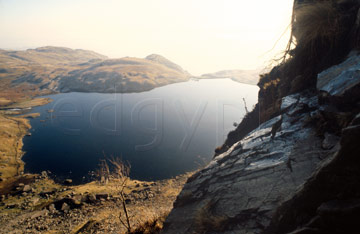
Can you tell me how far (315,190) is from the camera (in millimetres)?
5090

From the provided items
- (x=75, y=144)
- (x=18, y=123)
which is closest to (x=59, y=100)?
(x=18, y=123)

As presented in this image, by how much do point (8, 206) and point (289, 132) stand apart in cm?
4220

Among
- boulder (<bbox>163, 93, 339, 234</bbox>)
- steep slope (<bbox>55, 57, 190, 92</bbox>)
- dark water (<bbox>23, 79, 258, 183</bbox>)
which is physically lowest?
dark water (<bbox>23, 79, 258, 183</bbox>)

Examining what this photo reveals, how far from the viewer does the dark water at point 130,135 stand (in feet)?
163

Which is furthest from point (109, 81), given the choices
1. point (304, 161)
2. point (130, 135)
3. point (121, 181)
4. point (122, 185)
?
point (304, 161)

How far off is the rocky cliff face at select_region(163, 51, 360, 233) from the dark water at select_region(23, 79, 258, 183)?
1432 inches

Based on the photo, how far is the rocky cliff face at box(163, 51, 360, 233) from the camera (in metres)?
4.43

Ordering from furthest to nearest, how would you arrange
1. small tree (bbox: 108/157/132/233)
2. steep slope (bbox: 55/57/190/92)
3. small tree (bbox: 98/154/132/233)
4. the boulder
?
steep slope (bbox: 55/57/190/92)
small tree (bbox: 98/154/132/233)
small tree (bbox: 108/157/132/233)
the boulder

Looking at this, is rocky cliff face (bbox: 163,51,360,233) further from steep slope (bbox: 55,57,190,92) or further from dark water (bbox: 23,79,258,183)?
steep slope (bbox: 55,57,190,92)

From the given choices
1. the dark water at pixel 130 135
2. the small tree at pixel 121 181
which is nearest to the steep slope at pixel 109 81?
the dark water at pixel 130 135

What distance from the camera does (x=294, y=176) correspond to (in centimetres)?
771

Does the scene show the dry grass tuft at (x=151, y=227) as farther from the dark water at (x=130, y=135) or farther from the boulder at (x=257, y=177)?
the dark water at (x=130, y=135)

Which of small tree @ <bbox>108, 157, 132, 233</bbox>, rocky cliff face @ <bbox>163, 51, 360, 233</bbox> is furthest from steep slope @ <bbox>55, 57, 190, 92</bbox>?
rocky cliff face @ <bbox>163, 51, 360, 233</bbox>

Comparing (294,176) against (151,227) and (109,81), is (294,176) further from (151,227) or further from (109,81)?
(109,81)
